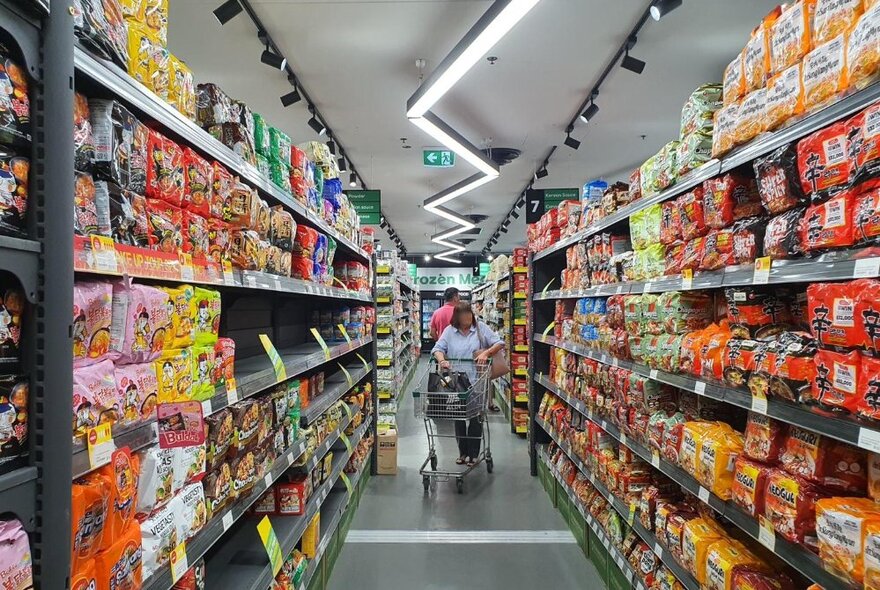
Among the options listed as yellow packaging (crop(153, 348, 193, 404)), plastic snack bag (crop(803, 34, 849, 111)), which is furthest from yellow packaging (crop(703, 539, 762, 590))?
yellow packaging (crop(153, 348, 193, 404))

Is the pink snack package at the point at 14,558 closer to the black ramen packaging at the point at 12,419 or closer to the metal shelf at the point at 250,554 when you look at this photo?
the black ramen packaging at the point at 12,419

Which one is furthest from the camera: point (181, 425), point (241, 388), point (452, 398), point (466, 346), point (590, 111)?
point (590, 111)

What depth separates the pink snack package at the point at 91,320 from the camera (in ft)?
3.65

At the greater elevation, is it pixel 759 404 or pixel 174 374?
pixel 174 374

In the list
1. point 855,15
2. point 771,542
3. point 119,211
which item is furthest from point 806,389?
point 119,211

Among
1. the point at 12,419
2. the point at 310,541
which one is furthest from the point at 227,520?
the point at 310,541

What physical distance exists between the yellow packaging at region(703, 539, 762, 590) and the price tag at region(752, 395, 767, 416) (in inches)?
22.1

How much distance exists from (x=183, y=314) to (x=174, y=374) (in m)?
0.18

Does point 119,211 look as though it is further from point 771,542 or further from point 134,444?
point 771,542

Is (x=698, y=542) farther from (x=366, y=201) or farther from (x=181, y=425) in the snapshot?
(x=366, y=201)

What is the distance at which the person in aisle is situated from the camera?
5.32 m

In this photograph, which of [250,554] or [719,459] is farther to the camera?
[250,554]

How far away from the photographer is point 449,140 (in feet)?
18.0

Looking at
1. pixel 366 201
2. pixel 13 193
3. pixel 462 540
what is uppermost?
pixel 366 201
